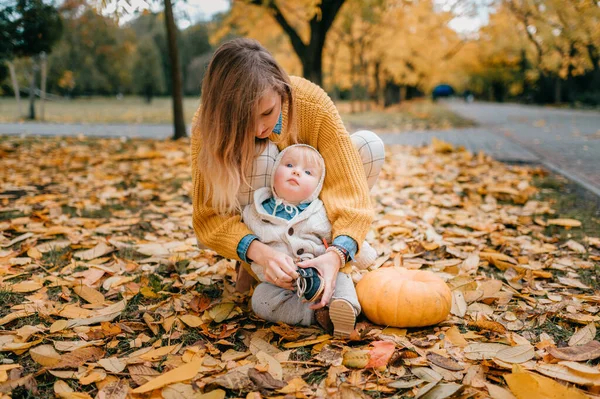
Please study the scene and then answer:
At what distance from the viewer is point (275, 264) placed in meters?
1.93

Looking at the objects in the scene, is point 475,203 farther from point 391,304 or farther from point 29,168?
point 29,168

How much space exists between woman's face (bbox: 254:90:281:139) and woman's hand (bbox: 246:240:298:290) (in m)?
0.47

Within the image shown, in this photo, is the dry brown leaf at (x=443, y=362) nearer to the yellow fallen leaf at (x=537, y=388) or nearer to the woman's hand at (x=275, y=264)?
the yellow fallen leaf at (x=537, y=388)

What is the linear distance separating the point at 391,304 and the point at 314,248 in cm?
39

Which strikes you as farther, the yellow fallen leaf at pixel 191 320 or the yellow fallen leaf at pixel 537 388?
the yellow fallen leaf at pixel 191 320

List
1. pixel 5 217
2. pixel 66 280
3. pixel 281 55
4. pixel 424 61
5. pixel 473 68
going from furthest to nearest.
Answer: pixel 473 68, pixel 424 61, pixel 281 55, pixel 5 217, pixel 66 280

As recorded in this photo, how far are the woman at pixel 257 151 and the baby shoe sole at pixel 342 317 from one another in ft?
0.14

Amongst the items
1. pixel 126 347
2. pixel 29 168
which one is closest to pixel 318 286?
pixel 126 347

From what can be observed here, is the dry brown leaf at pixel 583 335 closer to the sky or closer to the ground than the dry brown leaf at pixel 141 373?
closer to the sky

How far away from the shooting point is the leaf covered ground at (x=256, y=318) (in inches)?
65.1

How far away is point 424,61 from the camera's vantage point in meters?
25.3

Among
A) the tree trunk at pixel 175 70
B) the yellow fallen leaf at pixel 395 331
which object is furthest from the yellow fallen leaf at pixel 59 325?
the tree trunk at pixel 175 70

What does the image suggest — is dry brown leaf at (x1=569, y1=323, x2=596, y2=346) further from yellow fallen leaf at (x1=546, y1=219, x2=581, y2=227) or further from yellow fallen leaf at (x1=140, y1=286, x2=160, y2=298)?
yellow fallen leaf at (x1=140, y1=286, x2=160, y2=298)

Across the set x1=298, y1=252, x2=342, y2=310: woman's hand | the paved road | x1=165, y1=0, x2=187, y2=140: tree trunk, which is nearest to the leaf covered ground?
x1=298, y1=252, x2=342, y2=310: woman's hand
